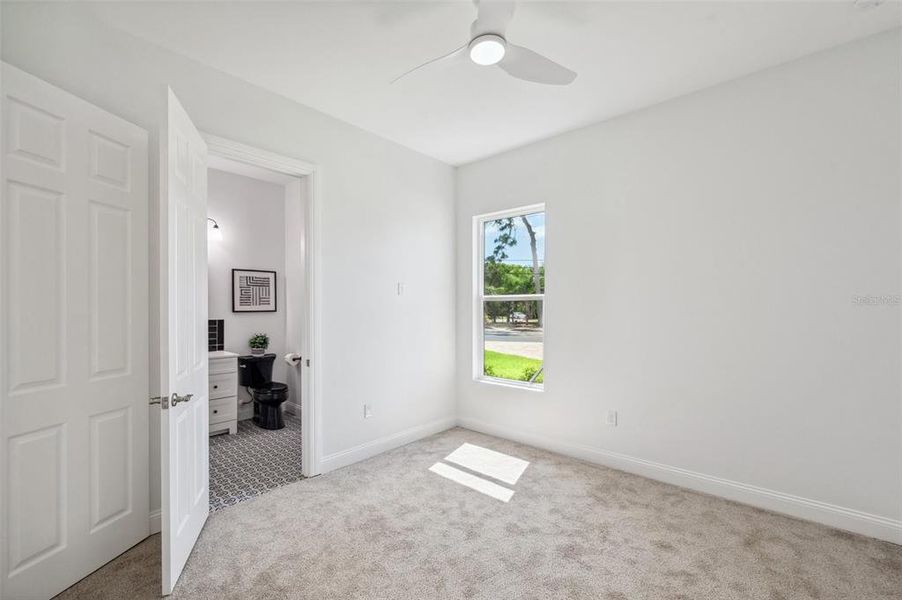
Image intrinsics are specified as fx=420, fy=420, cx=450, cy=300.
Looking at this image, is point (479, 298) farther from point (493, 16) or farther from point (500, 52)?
point (493, 16)

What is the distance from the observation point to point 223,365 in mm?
4137

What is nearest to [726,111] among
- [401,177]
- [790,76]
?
[790,76]

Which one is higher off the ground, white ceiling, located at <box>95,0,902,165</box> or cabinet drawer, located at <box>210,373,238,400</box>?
white ceiling, located at <box>95,0,902,165</box>

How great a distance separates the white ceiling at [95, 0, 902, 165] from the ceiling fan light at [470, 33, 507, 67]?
286 mm

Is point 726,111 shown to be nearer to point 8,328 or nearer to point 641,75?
point 641,75

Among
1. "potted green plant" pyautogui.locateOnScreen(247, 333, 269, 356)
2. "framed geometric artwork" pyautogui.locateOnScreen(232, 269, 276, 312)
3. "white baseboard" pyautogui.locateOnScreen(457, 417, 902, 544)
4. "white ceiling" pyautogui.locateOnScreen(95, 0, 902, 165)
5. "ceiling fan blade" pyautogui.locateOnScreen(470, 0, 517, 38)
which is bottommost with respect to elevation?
"white baseboard" pyautogui.locateOnScreen(457, 417, 902, 544)

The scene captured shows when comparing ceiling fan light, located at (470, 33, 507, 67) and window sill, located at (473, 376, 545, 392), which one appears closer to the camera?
ceiling fan light, located at (470, 33, 507, 67)

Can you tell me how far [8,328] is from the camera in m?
1.71

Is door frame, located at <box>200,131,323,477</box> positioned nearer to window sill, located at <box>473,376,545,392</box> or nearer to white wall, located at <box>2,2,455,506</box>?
white wall, located at <box>2,2,455,506</box>

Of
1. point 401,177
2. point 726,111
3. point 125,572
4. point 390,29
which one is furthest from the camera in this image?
point 401,177

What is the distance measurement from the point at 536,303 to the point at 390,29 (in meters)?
2.49

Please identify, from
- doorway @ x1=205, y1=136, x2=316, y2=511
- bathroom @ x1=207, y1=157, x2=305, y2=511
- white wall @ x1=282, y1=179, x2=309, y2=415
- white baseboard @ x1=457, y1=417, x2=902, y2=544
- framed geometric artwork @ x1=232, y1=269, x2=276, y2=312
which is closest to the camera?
white baseboard @ x1=457, y1=417, x2=902, y2=544

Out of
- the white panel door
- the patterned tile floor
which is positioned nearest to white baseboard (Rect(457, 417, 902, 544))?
the patterned tile floor

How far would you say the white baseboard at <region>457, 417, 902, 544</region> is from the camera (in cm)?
230
